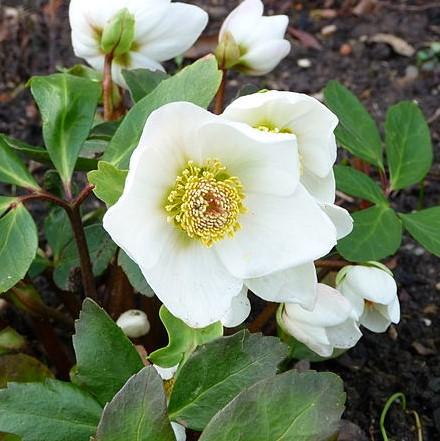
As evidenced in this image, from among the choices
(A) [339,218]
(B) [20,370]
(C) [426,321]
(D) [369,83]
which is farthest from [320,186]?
(D) [369,83]

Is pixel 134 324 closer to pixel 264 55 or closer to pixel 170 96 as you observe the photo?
pixel 170 96

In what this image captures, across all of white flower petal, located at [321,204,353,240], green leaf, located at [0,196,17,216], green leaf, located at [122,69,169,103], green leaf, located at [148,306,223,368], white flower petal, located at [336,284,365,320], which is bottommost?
white flower petal, located at [336,284,365,320]

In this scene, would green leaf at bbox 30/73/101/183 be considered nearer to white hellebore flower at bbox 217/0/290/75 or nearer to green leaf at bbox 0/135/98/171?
green leaf at bbox 0/135/98/171

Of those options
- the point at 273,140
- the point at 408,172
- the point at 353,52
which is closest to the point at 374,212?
the point at 408,172

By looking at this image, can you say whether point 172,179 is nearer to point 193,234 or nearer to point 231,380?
point 193,234

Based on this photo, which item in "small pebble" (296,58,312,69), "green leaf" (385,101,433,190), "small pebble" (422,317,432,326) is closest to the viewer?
"green leaf" (385,101,433,190)

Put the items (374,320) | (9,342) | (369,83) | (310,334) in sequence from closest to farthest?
(310,334)
(374,320)
(9,342)
(369,83)

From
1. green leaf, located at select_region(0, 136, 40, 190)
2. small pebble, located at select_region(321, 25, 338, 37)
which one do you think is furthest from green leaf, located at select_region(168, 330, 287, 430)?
small pebble, located at select_region(321, 25, 338, 37)
